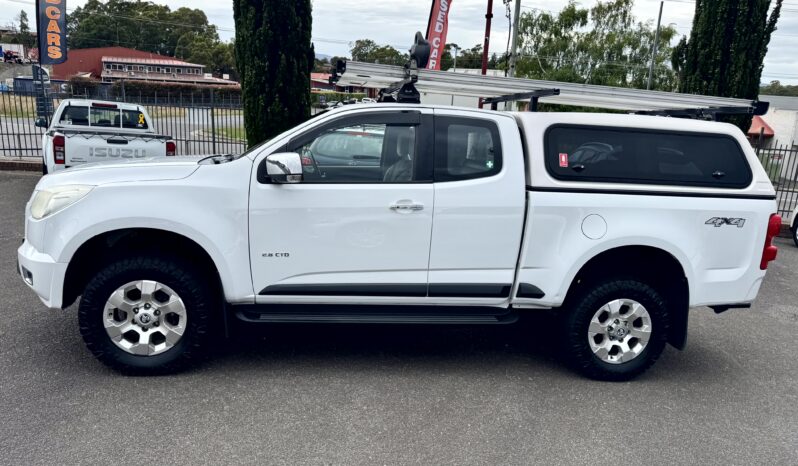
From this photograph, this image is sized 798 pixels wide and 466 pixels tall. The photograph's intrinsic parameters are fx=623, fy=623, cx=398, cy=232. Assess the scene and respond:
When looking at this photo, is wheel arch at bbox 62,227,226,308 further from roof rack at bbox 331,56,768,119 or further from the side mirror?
roof rack at bbox 331,56,768,119

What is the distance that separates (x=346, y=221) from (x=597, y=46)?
42640 mm

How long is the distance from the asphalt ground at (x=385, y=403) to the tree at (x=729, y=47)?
21.5 feet

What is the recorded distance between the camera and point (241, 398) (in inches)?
160

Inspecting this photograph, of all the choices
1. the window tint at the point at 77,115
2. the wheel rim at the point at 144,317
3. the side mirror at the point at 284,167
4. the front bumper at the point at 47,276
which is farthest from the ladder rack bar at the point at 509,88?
the window tint at the point at 77,115

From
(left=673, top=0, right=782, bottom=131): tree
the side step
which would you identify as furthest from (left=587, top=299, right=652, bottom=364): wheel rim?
(left=673, top=0, right=782, bottom=131): tree

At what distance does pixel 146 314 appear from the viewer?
13.8 ft

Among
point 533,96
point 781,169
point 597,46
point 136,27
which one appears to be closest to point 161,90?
point 597,46

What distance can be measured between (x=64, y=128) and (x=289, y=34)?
3998 mm

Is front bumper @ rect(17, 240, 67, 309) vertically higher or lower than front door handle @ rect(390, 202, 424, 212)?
lower

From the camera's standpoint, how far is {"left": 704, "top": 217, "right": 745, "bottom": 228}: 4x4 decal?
4.48 meters

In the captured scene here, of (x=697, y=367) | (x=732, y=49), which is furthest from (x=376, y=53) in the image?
(x=697, y=367)

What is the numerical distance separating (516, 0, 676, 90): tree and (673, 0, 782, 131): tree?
3203cm

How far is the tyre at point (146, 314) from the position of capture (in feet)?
13.6

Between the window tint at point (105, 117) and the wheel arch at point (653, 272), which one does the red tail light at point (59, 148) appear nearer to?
the window tint at point (105, 117)
